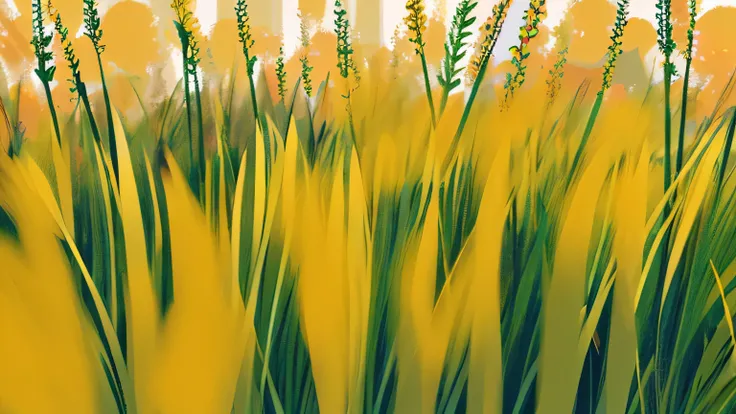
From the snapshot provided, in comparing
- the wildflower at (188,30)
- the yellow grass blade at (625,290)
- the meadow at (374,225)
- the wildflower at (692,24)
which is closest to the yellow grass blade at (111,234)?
the meadow at (374,225)

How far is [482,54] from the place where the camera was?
42cm

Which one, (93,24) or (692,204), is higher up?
(93,24)

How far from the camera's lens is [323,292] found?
1.29ft

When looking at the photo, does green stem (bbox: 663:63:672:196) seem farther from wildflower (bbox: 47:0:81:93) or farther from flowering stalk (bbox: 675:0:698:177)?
wildflower (bbox: 47:0:81:93)

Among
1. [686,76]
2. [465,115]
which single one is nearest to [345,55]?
[465,115]

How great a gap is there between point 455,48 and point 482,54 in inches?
1.1

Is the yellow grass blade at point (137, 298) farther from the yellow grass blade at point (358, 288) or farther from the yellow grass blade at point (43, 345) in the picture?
the yellow grass blade at point (358, 288)

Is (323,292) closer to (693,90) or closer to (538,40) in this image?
(538,40)

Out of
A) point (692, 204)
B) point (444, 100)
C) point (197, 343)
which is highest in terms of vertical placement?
point (444, 100)

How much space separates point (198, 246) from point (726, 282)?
0.50 meters

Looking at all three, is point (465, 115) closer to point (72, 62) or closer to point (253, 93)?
point (253, 93)

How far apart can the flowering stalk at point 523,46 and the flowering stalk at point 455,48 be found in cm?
5

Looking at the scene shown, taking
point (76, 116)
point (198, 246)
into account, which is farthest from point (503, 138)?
point (76, 116)

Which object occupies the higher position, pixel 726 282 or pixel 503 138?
pixel 503 138
